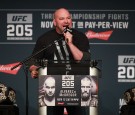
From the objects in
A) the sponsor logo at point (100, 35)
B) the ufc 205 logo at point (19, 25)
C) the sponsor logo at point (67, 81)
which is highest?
the ufc 205 logo at point (19, 25)

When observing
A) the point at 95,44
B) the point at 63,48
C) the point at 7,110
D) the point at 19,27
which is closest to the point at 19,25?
the point at 19,27

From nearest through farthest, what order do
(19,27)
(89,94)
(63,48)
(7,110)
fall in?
(89,94) → (63,48) → (7,110) → (19,27)

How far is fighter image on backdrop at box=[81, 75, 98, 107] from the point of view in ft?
8.96

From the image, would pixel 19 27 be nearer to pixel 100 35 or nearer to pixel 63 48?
pixel 100 35

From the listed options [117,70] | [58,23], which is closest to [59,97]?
[58,23]

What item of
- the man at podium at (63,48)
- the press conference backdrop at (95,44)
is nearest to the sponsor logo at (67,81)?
the man at podium at (63,48)

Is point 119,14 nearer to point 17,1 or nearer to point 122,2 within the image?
point 122,2

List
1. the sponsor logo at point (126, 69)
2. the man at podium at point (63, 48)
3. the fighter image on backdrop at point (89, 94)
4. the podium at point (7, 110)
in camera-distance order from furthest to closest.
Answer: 1. the sponsor logo at point (126, 69)
2. the podium at point (7, 110)
3. the man at podium at point (63, 48)
4. the fighter image on backdrop at point (89, 94)

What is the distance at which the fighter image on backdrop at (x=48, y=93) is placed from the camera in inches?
108

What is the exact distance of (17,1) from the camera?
17.5 feet

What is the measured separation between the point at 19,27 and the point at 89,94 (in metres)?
2.76

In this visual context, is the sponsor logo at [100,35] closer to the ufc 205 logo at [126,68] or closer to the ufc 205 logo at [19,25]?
the ufc 205 logo at [126,68]

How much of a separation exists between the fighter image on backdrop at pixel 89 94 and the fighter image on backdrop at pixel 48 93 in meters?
0.22

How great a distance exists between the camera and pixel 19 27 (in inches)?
208
